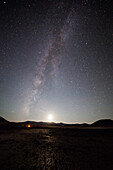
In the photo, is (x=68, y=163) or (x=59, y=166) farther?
(x=68, y=163)

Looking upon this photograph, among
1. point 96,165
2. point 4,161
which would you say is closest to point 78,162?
point 96,165

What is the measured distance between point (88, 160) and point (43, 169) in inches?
82.6

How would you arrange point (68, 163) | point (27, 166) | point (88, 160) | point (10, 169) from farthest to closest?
point (88, 160)
point (68, 163)
point (27, 166)
point (10, 169)

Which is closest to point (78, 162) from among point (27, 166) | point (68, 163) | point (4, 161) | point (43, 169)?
point (68, 163)

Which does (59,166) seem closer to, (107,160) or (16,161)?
(16,161)

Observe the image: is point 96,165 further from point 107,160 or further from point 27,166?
point 27,166

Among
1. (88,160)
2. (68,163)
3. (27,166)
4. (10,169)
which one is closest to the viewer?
(10,169)

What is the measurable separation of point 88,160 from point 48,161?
1795 millimetres

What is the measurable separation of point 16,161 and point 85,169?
2827 millimetres

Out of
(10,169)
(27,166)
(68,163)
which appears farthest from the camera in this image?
(68,163)

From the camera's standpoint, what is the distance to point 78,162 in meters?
3.93

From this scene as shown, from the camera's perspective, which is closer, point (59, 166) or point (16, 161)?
point (59, 166)

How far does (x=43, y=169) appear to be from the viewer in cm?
333

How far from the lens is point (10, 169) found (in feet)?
10.7
